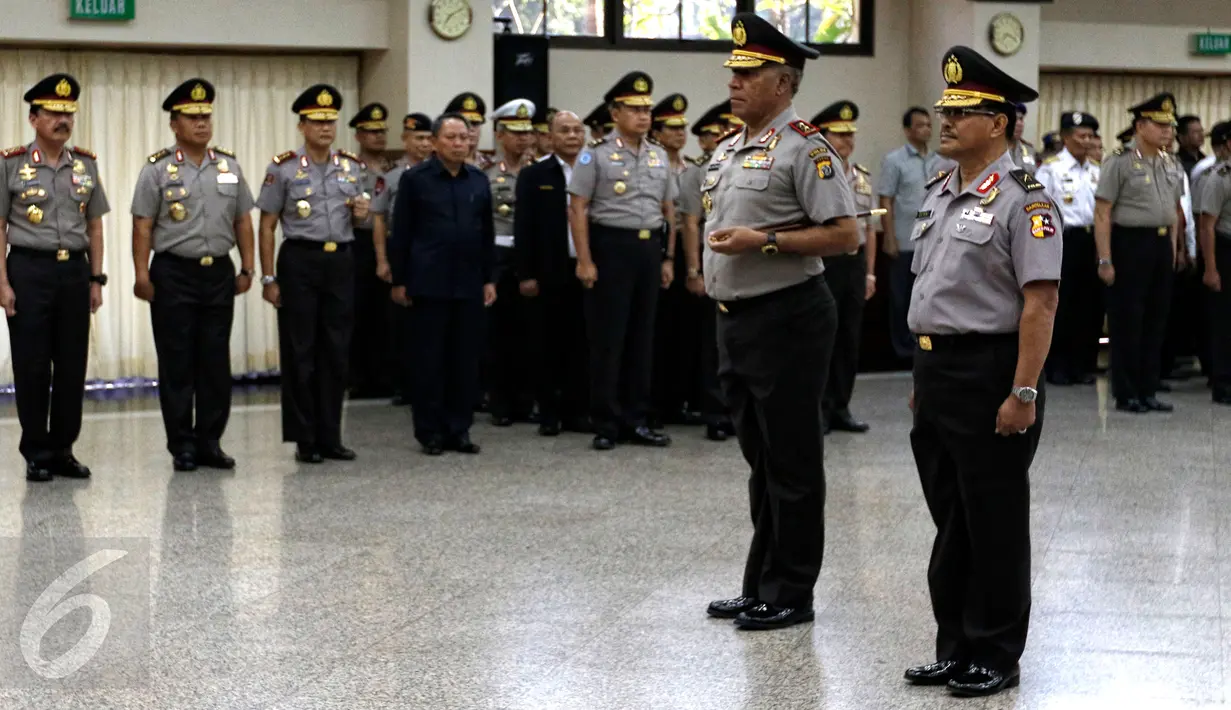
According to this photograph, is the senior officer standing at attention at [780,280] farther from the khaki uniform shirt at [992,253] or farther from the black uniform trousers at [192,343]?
the black uniform trousers at [192,343]

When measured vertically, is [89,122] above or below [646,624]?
above

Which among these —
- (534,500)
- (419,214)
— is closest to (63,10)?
(419,214)

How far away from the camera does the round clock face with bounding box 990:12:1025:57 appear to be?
11.8 metres

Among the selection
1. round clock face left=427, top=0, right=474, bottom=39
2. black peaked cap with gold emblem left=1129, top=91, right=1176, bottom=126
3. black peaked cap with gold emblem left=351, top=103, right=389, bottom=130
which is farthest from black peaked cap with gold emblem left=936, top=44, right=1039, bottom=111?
round clock face left=427, top=0, right=474, bottom=39

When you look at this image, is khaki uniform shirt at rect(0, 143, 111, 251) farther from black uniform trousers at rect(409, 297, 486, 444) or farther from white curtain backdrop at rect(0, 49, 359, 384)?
white curtain backdrop at rect(0, 49, 359, 384)

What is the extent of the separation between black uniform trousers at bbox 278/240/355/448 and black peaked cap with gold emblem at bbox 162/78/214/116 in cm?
72

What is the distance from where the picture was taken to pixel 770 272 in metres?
4.49

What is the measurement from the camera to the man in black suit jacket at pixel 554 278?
335 inches

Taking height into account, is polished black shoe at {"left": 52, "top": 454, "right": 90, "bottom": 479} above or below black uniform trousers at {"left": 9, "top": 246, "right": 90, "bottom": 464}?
below

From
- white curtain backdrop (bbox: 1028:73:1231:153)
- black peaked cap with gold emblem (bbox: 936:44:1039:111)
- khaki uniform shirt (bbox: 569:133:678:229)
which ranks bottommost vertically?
khaki uniform shirt (bbox: 569:133:678:229)

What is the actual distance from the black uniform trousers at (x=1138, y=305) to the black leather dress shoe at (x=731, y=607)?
5547 millimetres

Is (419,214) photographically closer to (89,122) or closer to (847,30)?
(89,122)

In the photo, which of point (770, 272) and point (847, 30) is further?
point (847, 30)

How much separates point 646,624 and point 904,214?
6971 millimetres
